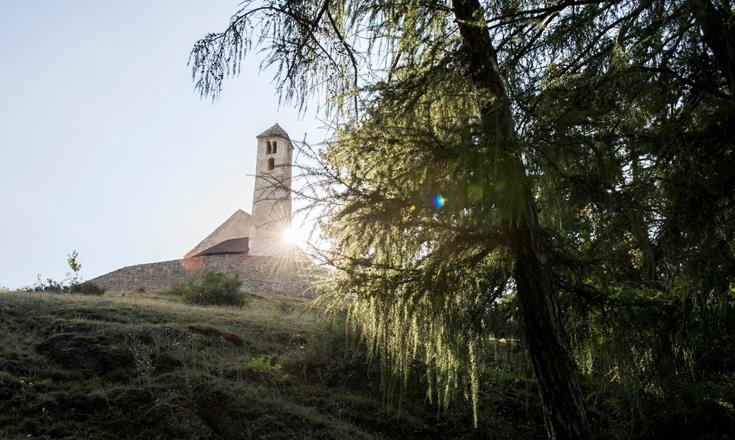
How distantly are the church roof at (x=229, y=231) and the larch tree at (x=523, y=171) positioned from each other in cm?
3431

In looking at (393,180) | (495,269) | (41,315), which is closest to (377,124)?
(393,180)

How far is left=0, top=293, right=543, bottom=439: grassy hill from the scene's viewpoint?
7.30m

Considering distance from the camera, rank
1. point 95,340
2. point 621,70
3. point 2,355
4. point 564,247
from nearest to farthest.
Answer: point 621,70
point 564,247
point 2,355
point 95,340

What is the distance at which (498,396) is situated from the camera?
10062 mm

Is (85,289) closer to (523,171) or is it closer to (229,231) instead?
(523,171)

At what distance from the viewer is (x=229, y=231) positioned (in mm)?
38406

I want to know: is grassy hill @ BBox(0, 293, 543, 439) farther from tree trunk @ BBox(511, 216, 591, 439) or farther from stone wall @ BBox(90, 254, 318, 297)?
stone wall @ BBox(90, 254, 318, 297)

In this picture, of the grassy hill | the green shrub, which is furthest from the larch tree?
the green shrub

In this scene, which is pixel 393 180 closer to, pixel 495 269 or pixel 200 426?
pixel 495 269

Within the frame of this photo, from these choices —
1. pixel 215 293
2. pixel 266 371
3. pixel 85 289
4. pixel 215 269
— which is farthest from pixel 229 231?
pixel 266 371

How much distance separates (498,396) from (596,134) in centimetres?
786

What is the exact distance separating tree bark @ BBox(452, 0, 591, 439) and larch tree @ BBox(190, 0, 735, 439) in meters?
0.01

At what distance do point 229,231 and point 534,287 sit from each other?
36357 millimetres

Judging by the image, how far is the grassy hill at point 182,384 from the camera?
287 inches
